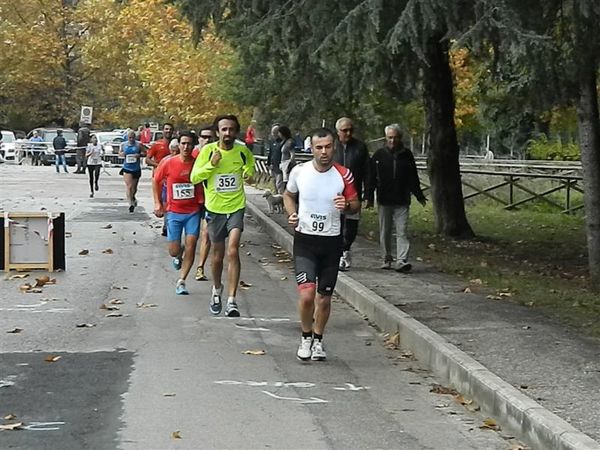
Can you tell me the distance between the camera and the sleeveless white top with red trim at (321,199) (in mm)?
10008

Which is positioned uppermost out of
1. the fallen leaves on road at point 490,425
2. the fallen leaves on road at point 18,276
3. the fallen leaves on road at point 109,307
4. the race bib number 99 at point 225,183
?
the race bib number 99 at point 225,183

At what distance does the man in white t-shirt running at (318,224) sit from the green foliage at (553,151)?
119ft

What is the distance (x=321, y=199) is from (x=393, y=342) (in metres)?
2.04

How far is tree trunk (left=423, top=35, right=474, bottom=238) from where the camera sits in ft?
70.0

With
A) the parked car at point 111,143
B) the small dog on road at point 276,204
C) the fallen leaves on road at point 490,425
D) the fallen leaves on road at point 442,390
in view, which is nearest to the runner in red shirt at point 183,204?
the fallen leaves on road at point 442,390

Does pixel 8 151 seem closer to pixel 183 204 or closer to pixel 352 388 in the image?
pixel 183 204

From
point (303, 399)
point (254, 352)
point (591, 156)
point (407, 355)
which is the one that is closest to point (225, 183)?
point (254, 352)

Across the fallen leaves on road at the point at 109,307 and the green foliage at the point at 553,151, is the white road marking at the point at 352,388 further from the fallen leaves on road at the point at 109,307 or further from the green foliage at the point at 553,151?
the green foliage at the point at 553,151

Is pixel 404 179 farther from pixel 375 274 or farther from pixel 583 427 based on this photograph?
pixel 583 427

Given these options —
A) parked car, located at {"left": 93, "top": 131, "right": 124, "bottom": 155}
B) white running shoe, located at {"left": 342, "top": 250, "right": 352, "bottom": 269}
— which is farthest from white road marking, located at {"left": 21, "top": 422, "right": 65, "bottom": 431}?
parked car, located at {"left": 93, "top": 131, "right": 124, "bottom": 155}

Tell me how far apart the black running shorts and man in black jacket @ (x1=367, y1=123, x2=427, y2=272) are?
5.49 metres

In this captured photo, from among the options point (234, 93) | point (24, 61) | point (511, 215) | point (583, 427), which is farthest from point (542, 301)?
point (24, 61)

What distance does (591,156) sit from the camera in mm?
15664

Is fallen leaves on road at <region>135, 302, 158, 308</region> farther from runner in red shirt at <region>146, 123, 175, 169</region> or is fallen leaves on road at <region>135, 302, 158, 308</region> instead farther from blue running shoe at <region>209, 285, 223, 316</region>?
runner in red shirt at <region>146, 123, 175, 169</region>
